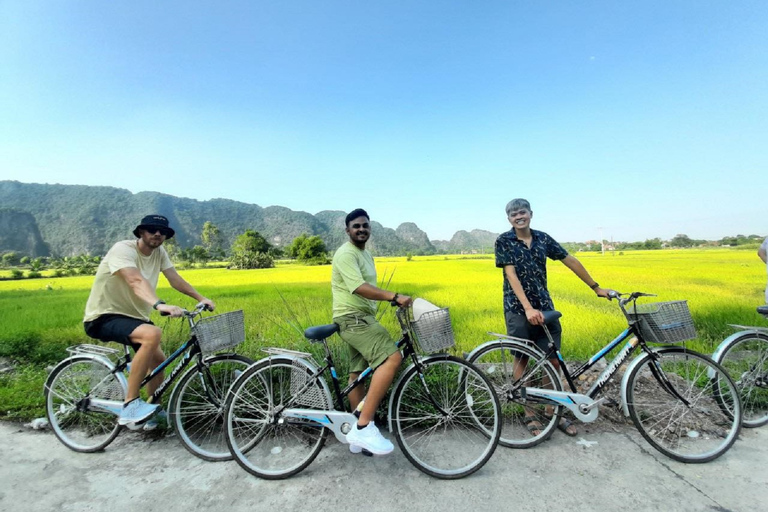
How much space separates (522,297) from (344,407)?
1657mm

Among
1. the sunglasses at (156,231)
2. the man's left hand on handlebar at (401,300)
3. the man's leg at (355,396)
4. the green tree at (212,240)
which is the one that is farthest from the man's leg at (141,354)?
the green tree at (212,240)

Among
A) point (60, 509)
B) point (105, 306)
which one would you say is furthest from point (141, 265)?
point (60, 509)

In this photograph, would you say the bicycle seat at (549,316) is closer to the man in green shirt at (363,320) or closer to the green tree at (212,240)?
the man in green shirt at (363,320)

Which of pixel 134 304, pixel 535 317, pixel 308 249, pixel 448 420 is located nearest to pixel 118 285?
pixel 134 304

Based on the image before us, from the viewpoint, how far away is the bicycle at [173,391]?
2.54m

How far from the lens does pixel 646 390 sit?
2949 millimetres

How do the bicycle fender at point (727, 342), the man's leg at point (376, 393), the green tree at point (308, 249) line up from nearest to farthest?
the man's leg at point (376, 393), the bicycle fender at point (727, 342), the green tree at point (308, 249)

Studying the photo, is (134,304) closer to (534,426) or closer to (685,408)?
(534,426)

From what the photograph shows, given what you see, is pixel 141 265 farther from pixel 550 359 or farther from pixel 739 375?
pixel 739 375

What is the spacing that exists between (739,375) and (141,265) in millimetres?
5725

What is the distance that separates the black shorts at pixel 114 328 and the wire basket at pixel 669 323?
393 cm

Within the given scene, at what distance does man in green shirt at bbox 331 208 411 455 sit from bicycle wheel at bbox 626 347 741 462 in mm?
1897

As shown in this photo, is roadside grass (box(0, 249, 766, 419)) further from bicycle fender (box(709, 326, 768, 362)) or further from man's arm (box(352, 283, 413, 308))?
man's arm (box(352, 283, 413, 308))

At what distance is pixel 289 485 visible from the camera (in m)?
2.14
